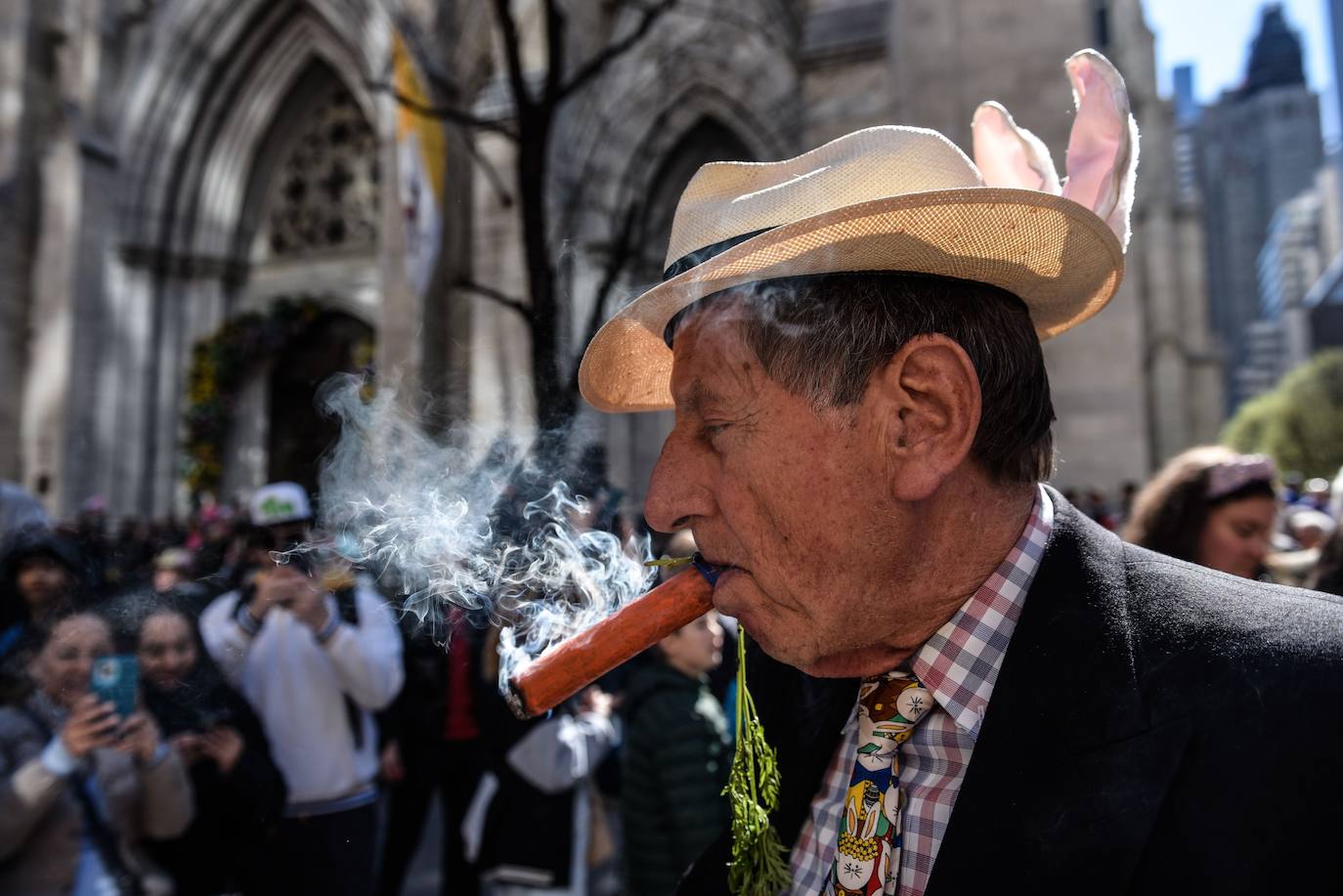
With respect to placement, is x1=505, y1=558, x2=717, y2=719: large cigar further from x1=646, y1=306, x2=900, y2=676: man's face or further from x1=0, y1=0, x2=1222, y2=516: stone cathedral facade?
x1=0, y1=0, x2=1222, y2=516: stone cathedral facade

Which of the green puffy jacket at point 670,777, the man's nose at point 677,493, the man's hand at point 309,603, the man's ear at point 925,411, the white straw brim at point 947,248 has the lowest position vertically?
the green puffy jacket at point 670,777

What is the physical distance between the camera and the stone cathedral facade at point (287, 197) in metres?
9.42

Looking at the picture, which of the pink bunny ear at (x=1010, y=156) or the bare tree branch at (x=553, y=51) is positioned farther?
the bare tree branch at (x=553, y=51)

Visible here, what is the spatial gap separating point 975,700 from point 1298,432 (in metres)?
52.0

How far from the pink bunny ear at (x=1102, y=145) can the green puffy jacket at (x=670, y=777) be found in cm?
236

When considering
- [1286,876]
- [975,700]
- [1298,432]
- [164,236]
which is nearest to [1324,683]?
[1286,876]

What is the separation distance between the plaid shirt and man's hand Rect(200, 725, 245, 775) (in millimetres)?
2678

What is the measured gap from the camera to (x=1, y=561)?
3.88 m

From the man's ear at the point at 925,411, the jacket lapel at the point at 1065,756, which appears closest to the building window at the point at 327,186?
the man's ear at the point at 925,411

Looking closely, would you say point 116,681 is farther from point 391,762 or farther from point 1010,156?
point 1010,156

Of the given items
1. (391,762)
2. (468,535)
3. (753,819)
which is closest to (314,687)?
(391,762)

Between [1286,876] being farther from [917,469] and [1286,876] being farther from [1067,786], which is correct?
[917,469]

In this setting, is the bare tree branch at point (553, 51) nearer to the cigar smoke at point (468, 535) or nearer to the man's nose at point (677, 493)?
the cigar smoke at point (468, 535)

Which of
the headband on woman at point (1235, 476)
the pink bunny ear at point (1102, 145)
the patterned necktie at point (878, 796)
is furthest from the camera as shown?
the headband on woman at point (1235, 476)
